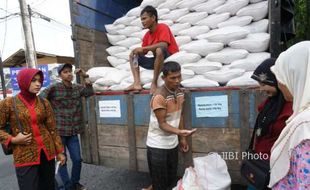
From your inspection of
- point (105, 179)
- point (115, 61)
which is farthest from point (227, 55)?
point (105, 179)

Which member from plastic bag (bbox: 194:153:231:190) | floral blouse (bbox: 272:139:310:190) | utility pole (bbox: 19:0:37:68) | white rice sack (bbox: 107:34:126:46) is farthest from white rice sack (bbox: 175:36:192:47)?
utility pole (bbox: 19:0:37:68)

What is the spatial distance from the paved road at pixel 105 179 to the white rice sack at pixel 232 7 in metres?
2.17

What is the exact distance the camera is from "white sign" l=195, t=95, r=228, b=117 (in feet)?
7.68

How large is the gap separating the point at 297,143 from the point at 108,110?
2.03m

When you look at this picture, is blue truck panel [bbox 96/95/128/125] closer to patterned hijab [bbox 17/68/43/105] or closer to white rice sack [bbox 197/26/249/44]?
patterned hijab [bbox 17/68/43/105]

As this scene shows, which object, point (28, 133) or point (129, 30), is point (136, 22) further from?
point (28, 133)

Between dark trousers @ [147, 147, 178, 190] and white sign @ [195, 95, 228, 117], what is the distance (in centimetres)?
37

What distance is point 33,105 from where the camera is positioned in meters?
2.55

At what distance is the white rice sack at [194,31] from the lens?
3213 mm

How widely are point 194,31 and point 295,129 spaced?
2.24m

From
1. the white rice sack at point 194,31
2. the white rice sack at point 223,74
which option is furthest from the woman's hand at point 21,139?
the white rice sack at point 194,31

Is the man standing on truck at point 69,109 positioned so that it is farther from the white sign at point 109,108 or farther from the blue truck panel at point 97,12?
the blue truck panel at point 97,12

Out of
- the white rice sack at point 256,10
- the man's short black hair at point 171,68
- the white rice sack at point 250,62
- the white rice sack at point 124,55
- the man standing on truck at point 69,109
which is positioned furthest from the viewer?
the white rice sack at point 124,55

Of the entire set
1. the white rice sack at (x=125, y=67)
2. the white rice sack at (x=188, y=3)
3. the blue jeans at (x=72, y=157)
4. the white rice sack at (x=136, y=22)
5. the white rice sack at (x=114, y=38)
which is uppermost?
the white rice sack at (x=188, y=3)
